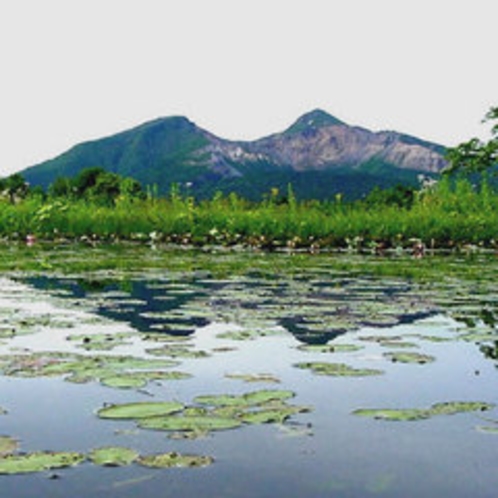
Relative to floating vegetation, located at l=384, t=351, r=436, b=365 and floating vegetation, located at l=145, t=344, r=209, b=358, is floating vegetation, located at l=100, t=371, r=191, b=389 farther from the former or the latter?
floating vegetation, located at l=384, t=351, r=436, b=365

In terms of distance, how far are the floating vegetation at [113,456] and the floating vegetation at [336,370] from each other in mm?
1487

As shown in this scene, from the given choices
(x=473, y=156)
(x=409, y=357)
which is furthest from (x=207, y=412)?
(x=473, y=156)

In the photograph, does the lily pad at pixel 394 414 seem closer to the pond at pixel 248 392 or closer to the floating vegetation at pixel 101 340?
the pond at pixel 248 392

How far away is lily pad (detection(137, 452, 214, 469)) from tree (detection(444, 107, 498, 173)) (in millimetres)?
31939

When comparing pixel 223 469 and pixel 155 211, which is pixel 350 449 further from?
pixel 155 211

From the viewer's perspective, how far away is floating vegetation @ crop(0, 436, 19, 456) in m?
2.64

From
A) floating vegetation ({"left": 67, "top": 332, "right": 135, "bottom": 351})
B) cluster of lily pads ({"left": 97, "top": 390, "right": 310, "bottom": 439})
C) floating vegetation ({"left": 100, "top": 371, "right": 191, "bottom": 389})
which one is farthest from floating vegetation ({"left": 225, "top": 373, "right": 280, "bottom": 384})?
floating vegetation ({"left": 67, "top": 332, "right": 135, "bottom": 351})

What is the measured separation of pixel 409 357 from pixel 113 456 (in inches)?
83.5

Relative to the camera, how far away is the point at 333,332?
16.9 ft

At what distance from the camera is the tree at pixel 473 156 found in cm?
3338

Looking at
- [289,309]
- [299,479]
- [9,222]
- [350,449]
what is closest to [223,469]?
[299,479]

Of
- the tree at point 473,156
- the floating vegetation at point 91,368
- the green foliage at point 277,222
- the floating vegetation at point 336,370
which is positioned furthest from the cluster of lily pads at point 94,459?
the tree at point 473,156

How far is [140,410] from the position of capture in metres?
3.15

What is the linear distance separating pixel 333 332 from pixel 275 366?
110 centimetres
